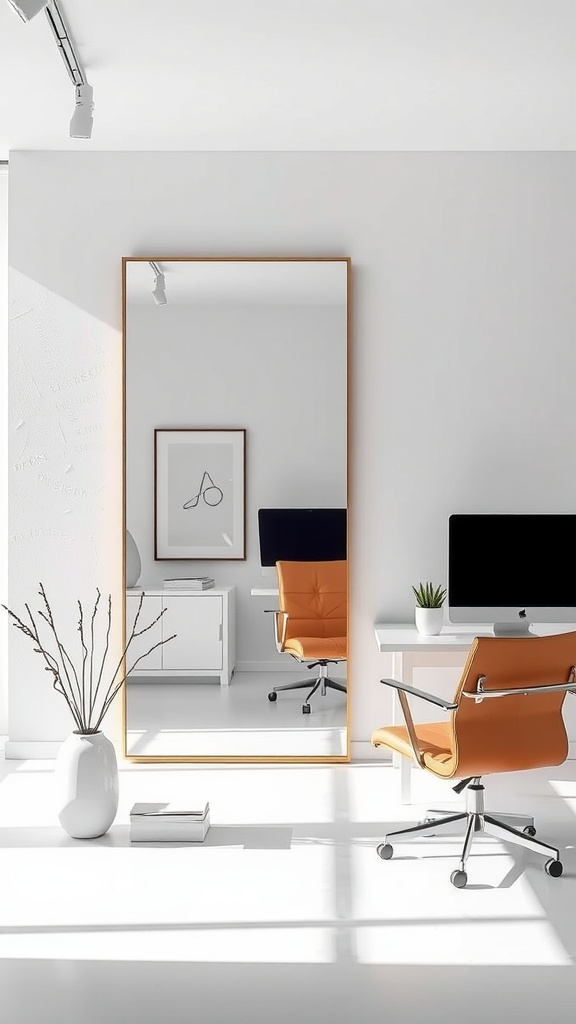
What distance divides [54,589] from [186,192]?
1.99 m

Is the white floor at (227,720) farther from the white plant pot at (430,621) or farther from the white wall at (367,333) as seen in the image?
the white plant pot at (430,621)

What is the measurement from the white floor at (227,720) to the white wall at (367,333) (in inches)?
9.0

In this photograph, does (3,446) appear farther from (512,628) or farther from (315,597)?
(512,628)

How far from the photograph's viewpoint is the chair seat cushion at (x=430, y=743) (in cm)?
327

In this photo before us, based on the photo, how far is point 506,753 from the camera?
128 inches

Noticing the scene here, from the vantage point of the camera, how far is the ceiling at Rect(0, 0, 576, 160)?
3.32 m

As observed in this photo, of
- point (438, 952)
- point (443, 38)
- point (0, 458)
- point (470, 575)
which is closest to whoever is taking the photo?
point (438, 952)

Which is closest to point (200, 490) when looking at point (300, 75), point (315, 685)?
point (315, 685)

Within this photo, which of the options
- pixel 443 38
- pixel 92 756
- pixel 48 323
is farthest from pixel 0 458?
pixel 443 38

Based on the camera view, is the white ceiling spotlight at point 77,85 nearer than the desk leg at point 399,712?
Yes

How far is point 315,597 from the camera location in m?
4.74

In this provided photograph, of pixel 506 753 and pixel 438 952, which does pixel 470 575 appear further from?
pixel 438 952

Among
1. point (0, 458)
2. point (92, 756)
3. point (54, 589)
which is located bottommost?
point (92, 756)

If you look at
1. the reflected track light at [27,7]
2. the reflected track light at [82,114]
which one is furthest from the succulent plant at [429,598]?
the reflected track light at [27,7]
